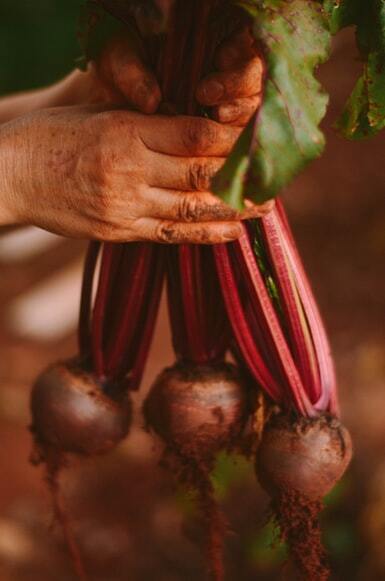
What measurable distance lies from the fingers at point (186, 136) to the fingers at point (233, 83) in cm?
5

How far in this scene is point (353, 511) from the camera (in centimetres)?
336

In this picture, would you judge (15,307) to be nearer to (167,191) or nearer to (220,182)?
(167,191)

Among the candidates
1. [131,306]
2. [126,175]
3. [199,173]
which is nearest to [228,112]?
[199,173]

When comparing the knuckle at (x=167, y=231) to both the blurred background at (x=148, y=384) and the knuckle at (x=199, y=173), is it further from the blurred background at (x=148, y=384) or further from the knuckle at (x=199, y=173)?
the blurred background at (x=148, y=384)

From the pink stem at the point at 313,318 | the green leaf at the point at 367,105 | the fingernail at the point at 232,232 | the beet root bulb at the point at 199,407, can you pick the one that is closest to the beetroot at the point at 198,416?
the beet root bulb at the point at 199,407

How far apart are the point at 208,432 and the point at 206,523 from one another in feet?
0.98

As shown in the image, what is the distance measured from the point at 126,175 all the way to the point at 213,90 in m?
0.24

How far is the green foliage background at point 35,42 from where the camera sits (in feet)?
16.6

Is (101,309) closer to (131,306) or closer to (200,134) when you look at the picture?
(131,306)

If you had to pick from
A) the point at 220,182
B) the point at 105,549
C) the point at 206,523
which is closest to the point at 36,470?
the point at 105,549

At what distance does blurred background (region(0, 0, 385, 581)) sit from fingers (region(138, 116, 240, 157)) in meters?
1.01

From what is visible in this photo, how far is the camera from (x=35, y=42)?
16.7ft

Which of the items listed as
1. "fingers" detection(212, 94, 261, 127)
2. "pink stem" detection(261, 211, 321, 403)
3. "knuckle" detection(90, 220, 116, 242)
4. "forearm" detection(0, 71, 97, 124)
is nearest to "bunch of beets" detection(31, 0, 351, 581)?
"pink stem" detection(261, 211, 321, 403)

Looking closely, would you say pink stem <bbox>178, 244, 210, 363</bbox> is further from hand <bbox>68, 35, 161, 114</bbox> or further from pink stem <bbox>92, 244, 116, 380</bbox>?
hand <bbox>68, 35, 161, 114</bbox>
